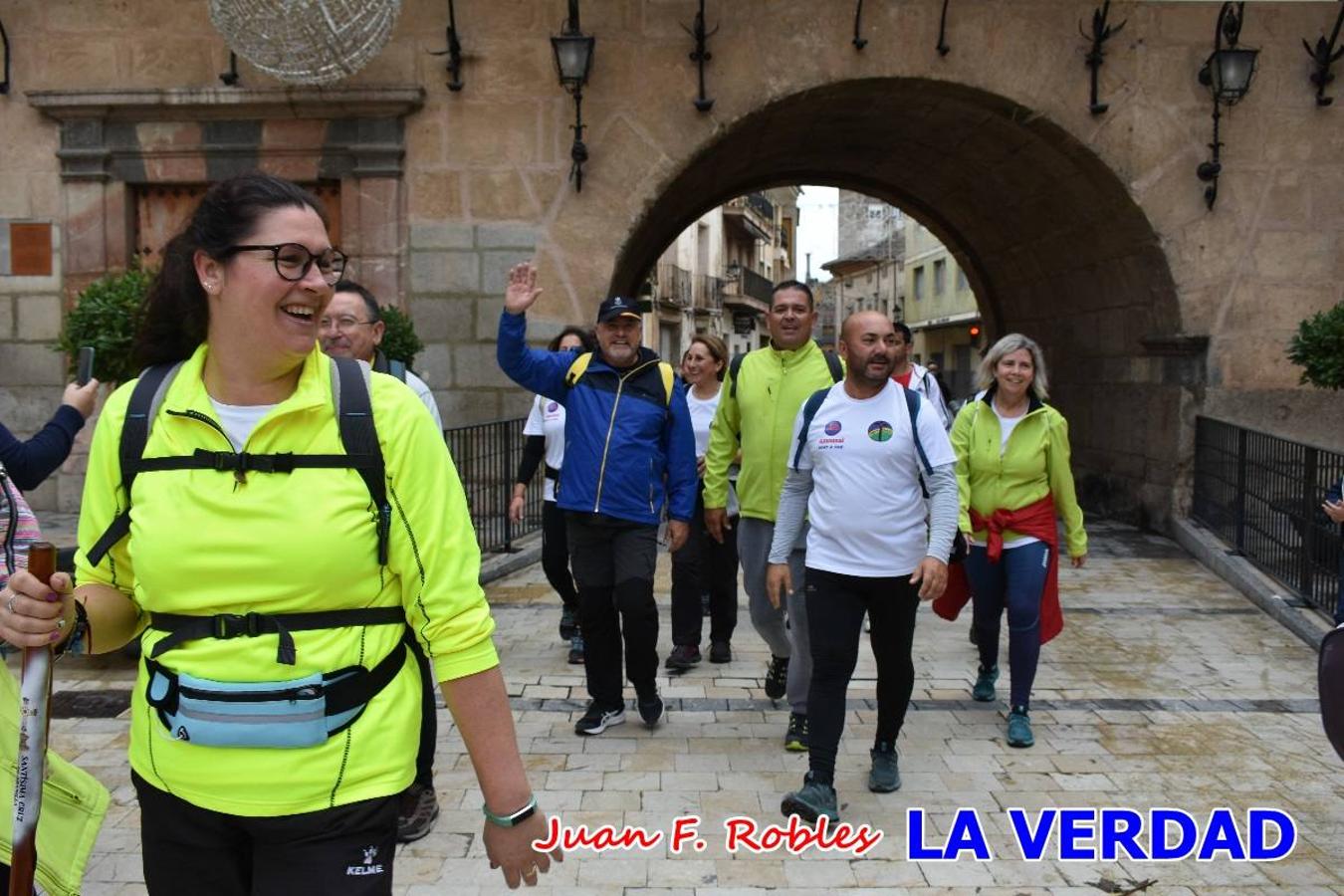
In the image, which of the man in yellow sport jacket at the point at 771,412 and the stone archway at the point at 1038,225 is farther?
the stone archway at the point at 1038,225

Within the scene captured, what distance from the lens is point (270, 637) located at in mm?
1867

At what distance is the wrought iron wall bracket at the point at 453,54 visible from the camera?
32.0 feet

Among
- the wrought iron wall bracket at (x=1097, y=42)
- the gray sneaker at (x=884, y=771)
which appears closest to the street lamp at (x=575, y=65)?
the wrought iron wall bracket at (x=1097, y=42)

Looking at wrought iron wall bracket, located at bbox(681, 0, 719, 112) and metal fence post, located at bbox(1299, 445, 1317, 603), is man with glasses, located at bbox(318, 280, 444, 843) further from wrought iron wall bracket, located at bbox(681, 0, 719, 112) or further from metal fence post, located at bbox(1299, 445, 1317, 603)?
wrought iron wall bracket, located at bbox(681, 0, 719, 112)

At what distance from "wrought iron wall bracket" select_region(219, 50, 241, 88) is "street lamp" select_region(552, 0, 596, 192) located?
282cm

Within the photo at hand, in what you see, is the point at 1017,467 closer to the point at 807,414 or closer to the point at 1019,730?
the point at 1019,730

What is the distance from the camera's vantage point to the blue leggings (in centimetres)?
499

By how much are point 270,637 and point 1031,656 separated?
391 cm

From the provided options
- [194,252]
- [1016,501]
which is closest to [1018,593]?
[1016,501]

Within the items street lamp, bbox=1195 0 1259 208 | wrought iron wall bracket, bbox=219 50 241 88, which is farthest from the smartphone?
street lamp, bbox=1195 0 1259 208

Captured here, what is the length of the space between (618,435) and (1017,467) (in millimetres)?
1863

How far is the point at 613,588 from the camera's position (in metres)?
4.89

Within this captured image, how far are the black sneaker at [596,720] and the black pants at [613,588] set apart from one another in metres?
0.13

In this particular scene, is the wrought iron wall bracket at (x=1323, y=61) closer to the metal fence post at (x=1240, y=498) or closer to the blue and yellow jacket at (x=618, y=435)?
the metal fence post at (x=1240, y=498)
